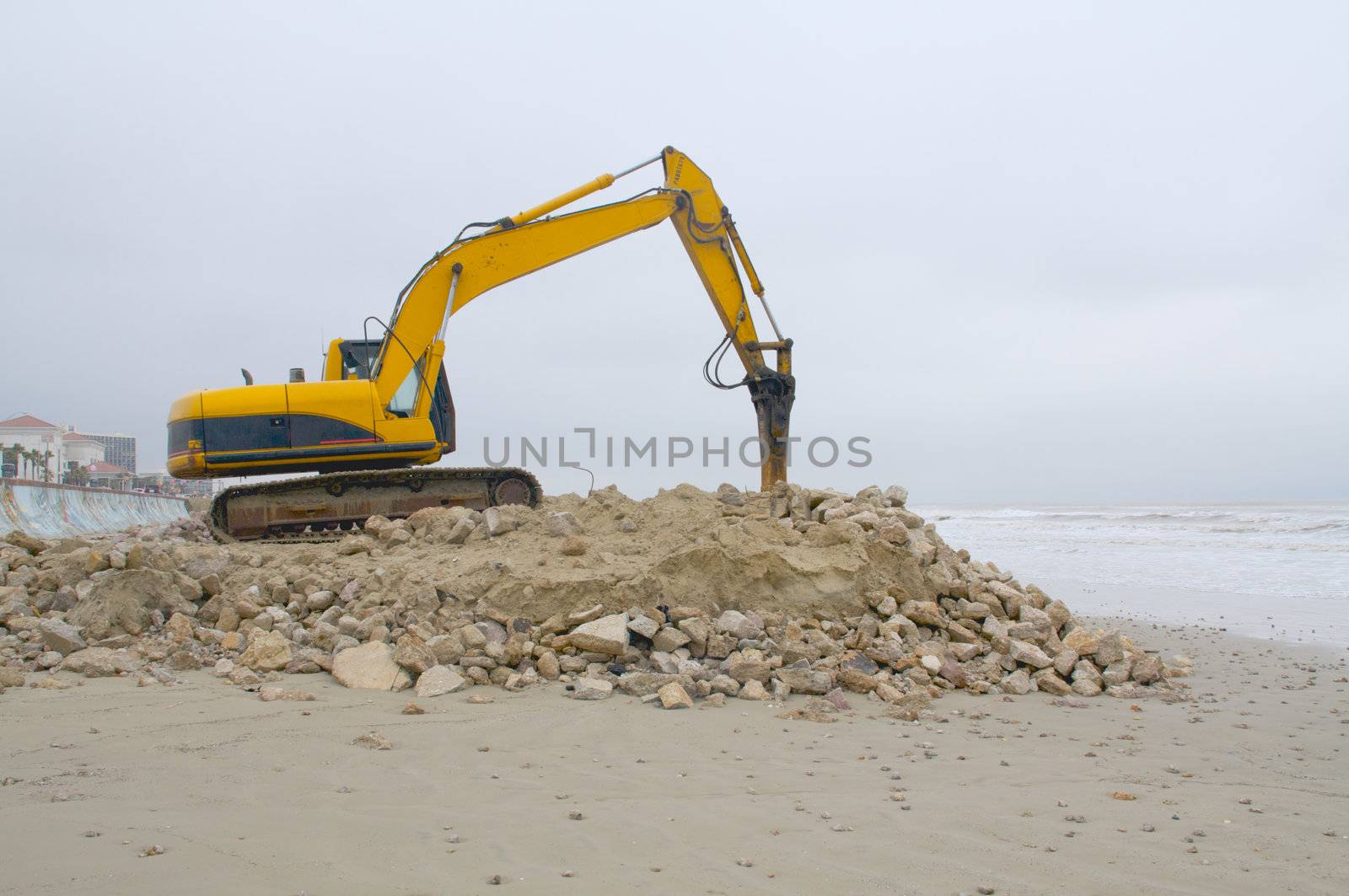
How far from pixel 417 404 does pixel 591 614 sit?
4603mm

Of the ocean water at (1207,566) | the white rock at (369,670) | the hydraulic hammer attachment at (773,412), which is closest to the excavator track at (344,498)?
the hydraulic hammer attachment at (773,412)

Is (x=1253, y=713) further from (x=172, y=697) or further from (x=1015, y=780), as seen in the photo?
(x=172, y=697)

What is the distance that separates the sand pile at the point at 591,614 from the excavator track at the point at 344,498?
6.58 ft

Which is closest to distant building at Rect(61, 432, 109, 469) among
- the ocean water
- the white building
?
the white building

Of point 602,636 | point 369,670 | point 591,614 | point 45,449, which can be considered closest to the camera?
point 369,670

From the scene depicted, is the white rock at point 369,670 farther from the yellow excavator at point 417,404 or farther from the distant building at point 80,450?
the distant building at point 80,450

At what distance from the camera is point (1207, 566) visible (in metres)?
15.0

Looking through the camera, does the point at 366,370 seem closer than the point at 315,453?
No

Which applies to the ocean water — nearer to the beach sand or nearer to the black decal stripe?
the beach sand

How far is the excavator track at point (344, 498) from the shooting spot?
31.2 feet

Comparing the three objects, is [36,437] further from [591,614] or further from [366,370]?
[591,614]

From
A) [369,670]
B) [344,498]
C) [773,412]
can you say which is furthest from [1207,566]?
[369,670]

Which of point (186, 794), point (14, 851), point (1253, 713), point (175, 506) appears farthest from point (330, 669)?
point (175, 506)

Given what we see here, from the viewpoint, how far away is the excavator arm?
31.2 feet
